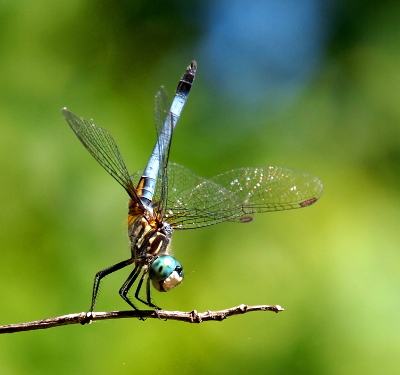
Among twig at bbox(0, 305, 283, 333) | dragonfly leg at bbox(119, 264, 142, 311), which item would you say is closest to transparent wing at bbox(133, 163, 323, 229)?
dragonfly leg at bbox(119, 264, 142, 311)

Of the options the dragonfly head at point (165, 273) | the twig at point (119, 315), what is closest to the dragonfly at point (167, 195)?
the dragonfly head at point (165, 273)

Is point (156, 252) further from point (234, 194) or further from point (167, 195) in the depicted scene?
point (234, 194)

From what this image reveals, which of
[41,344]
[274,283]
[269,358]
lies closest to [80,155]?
[41,344]

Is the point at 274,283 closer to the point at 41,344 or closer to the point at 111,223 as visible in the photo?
the point at 111,223

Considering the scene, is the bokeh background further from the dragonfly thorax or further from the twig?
the twig

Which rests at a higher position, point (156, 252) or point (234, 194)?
point (234, 194)

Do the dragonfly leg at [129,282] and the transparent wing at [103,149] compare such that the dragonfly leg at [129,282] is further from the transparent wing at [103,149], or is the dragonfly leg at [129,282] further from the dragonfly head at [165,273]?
the transparent wing at [103,149]

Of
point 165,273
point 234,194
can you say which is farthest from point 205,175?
point 165,273

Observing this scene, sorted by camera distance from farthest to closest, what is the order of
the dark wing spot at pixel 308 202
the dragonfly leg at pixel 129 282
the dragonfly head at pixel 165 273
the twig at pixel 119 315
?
the dark wing spot at pixel 308 202 < the dragonfly leg at pixel 129 282 < the dragonfly head at pixel 165 273 < the twig at pixel 119 315
